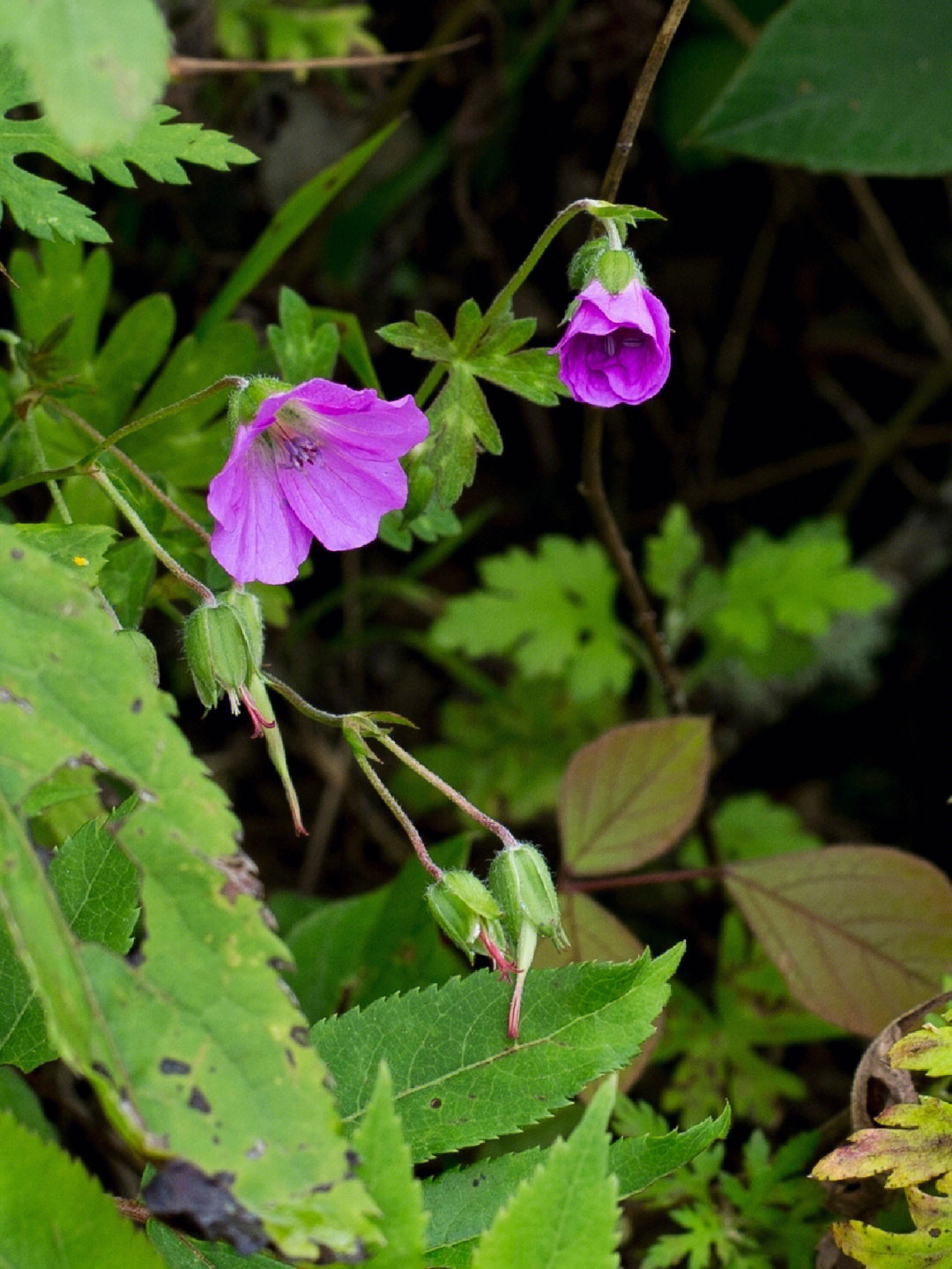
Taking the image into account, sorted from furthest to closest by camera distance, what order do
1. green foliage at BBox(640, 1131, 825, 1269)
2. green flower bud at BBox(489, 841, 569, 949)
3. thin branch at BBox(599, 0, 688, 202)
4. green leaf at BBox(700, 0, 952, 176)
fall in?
green leaf at BBox(700, 0, 952, 176) → green foliage at BBox(640, 1131, 825, 1269) → thin branch at BBox(599, 0, 688, 202) → green flower bud at BBox(489, 841, 569, 949)

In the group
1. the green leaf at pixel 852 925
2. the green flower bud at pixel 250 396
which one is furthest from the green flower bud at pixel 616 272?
the green leaf at pixel 852 925

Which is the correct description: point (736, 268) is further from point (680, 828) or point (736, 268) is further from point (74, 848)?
point (74, 848)

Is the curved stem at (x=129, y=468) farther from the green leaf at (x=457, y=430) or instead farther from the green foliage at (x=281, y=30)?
the green foliage at (x=281, y=30)

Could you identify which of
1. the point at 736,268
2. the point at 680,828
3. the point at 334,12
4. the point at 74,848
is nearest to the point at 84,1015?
the point at 74,848

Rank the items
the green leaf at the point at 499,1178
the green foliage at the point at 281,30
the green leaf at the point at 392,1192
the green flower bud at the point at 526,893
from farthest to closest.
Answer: the green foliage at the point at 281,30
the green flower bud at the point at 526,893
the green leaf at the point at 499,1178
the green leaf at the point at 392,1192

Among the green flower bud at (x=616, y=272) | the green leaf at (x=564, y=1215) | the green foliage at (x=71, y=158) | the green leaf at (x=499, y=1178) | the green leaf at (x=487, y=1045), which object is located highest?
the green foliage at (x=71, y=158)

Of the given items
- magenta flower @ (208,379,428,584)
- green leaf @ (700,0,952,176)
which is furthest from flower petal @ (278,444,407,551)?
green leaf @ (700,0,952,176)

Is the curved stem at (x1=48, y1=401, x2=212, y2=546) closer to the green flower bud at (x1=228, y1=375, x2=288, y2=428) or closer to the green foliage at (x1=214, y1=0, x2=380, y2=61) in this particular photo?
the green flower bud at (x1=228, y1=375, x2=288, y2=428)
